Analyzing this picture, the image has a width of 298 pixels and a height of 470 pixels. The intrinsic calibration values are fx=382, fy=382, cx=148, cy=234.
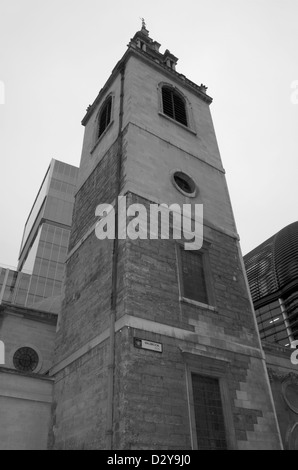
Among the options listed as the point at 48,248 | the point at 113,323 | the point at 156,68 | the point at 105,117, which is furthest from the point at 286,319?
the point at 48,248

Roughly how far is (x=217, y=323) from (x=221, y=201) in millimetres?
6461

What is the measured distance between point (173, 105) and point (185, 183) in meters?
5.68

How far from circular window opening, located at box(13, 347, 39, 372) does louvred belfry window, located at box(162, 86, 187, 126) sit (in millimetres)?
13100

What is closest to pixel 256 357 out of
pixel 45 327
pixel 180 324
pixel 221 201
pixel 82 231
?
pixel 180 324

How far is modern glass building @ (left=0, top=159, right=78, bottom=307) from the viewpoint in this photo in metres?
66.9

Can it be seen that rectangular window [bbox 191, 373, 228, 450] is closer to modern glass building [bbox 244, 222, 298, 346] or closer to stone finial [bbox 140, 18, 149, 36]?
stone finial [bbox 140, 18, 149, 36]

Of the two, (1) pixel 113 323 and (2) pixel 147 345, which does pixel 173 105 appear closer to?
(1) pixel 113 323

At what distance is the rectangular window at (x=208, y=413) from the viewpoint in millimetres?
10258

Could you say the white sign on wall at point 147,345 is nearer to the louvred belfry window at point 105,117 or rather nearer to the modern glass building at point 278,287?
the louvred belfry window at point 105,117

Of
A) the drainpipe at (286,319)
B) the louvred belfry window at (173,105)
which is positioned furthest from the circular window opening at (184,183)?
the drainpipe at (286,319)

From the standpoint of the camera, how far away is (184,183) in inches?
652

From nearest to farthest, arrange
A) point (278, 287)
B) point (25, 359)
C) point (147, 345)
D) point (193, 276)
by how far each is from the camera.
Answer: point (147, 345)
point (193, 276)
point (25, 359)
point (278, 287)

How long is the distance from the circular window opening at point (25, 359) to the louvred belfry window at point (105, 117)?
36.9 feet
